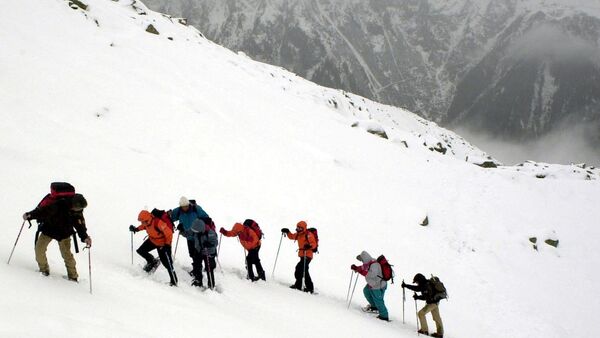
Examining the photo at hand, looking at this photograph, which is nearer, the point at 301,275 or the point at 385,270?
the point at 385,270

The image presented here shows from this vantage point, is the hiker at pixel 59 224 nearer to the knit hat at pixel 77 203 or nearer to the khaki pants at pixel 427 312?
the knit hat at pixel 77 203

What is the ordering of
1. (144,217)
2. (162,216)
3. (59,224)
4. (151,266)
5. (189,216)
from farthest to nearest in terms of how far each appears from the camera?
(189,216) → (151,266) → (162,216) → (144,217) → (59,224)

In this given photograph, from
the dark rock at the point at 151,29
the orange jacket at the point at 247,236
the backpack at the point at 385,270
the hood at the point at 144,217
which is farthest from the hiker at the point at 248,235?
the dark rock at the point at 151,29

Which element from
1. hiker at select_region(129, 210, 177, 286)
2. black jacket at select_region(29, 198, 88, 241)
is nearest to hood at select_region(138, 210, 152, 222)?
hiker at select_region(129, 210, 177, 286)

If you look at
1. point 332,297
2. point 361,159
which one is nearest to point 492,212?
point 361,159

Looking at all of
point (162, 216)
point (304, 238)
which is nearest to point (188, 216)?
point (162, 216)

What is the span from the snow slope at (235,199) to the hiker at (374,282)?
1.97 feet

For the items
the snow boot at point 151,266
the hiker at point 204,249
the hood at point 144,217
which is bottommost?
the snow boot at point 151,266

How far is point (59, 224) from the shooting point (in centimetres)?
715

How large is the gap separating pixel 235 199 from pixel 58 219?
1063 cm

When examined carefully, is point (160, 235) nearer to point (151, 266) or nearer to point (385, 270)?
point (151, 266)

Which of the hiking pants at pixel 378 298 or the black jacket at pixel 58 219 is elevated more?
the black jacket at pixel 58 219

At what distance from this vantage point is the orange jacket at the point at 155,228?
891 cm

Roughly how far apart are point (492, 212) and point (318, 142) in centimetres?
1207
